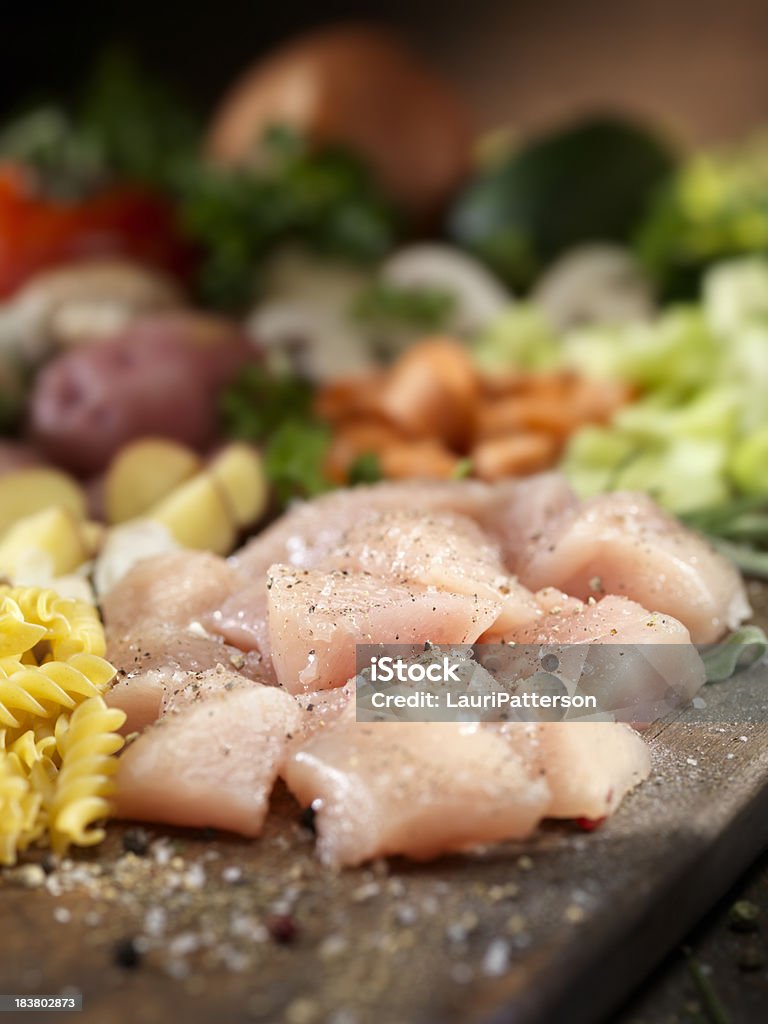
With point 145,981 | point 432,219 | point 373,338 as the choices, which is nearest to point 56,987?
point 145,981

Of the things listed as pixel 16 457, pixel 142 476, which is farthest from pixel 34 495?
pixel 16 457

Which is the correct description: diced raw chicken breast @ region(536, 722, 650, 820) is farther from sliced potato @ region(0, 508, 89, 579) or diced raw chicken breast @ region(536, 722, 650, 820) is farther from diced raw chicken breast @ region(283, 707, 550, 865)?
sliced potato @ region(0, 508, 89, 579)

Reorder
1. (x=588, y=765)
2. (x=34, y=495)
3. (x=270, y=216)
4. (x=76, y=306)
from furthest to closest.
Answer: (x=270, y=216) → (x=76, y=306) → (x=34, y=495) → (x=588, y=765)

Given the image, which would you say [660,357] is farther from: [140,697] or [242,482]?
[140,697]

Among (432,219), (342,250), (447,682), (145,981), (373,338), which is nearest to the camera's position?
(145,981)

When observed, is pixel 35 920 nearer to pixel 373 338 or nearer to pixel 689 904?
pixel 689 904

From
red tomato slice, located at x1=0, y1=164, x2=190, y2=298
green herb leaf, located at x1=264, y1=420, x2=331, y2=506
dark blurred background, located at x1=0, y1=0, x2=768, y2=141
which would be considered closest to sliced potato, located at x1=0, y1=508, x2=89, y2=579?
green herb leaf, located at x1=264, y1=420, x2=331, y2=506
